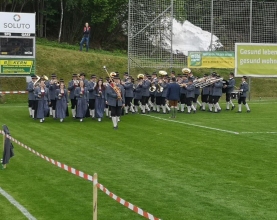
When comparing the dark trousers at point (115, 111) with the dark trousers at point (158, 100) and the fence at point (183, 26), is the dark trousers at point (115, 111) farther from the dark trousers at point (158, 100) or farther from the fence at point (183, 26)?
the fence at point (183, 26)

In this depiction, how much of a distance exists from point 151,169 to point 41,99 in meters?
11.5

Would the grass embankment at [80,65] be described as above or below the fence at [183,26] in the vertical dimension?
below

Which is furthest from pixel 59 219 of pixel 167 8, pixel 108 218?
pixel 167 8

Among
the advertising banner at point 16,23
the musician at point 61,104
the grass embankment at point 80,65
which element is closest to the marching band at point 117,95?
the musician at point 61,104

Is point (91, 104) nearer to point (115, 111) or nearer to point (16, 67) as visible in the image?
point (115, 111)

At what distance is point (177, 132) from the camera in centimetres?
2209

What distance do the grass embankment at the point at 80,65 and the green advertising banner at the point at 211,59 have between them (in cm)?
184

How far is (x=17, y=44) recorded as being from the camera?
31.6m

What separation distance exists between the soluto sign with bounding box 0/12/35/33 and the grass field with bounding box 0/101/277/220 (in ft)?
23.5

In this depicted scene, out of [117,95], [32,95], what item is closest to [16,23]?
[32,95]

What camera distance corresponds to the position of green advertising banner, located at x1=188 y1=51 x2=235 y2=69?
1414 inches

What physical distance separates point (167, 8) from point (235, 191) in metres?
23.4

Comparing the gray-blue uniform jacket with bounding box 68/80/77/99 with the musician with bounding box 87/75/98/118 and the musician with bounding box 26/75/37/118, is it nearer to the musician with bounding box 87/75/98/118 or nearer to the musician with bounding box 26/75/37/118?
the musician with bounding box 87/75/98/118

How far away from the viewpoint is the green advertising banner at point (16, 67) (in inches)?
1247
